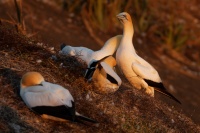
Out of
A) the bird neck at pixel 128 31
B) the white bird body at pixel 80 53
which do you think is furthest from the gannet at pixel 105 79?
the bird neck at pixel 128 31

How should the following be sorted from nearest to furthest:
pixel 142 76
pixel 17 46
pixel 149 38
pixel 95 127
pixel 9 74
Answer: pixel 95 127 < pixel 9 74 < pixel 17 46 < pixel 142 76 < pixel 149 38

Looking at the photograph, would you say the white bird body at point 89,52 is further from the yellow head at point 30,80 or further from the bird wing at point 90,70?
the yellow head at point 30,80

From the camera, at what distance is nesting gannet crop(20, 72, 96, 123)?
264 inches

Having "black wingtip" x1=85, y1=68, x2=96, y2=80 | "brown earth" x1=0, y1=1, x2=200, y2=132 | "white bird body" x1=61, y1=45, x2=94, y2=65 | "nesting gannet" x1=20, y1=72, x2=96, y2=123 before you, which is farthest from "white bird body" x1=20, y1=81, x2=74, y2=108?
"white bird body" x1=61, y1=45, x2=94, y2=65

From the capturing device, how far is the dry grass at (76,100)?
6844mm

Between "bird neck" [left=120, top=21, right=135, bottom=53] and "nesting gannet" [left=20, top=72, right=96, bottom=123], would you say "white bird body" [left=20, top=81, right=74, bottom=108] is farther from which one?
"bird neck" [left=120, top=21, right=135, bottom=53]

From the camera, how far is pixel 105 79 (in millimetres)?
8070

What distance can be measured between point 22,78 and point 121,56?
7.94 feet

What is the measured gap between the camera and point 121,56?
366 inches

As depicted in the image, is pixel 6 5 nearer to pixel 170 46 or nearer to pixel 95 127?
pixel 170 46

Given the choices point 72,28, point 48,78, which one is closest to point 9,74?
point 48,78

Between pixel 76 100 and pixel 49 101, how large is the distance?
75 centimetres

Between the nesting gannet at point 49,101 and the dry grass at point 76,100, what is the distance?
12 cm

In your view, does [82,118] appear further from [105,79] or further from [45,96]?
[105,79]
